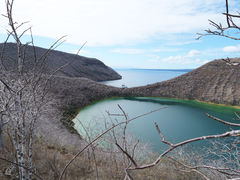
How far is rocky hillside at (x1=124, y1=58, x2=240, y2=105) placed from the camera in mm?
21984

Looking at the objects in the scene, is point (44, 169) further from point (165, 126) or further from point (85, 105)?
point (85, 105)

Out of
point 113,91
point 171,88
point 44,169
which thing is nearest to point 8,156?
point 44,169

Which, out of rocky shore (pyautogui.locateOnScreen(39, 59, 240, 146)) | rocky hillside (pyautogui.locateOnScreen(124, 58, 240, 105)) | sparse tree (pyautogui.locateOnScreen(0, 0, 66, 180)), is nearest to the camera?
sparse tree (pyautogui.locateOnScreen(0, 0, 66, 180))

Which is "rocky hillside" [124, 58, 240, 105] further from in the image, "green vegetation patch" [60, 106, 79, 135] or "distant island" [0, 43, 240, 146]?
"green vegetation patch" [60, 106, 79, 135]

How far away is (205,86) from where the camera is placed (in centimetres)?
2555

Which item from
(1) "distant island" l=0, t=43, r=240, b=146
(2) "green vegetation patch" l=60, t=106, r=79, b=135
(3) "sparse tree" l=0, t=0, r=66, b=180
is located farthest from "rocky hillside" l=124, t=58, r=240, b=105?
(3) "sparse tree" l=0, t=0, r=66, b=180

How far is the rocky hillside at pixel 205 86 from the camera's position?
72.1 feet

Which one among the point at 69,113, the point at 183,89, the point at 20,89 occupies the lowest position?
the point at 69,113

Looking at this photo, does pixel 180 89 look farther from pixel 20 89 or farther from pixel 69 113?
pixel 20 89

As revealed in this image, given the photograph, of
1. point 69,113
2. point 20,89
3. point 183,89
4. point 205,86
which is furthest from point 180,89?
point 20,89

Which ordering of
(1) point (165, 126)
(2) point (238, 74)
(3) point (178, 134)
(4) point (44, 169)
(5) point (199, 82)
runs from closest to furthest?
(4) point (44, 169), (3) point (178, 134), (1) point (165, 126), (2) point (238, 74), (5) point (199, 82)

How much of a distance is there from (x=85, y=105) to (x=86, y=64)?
4613cm

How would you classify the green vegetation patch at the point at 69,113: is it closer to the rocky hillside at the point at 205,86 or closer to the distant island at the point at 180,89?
the distant island at the point at 180,89

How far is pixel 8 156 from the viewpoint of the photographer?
3.91m
